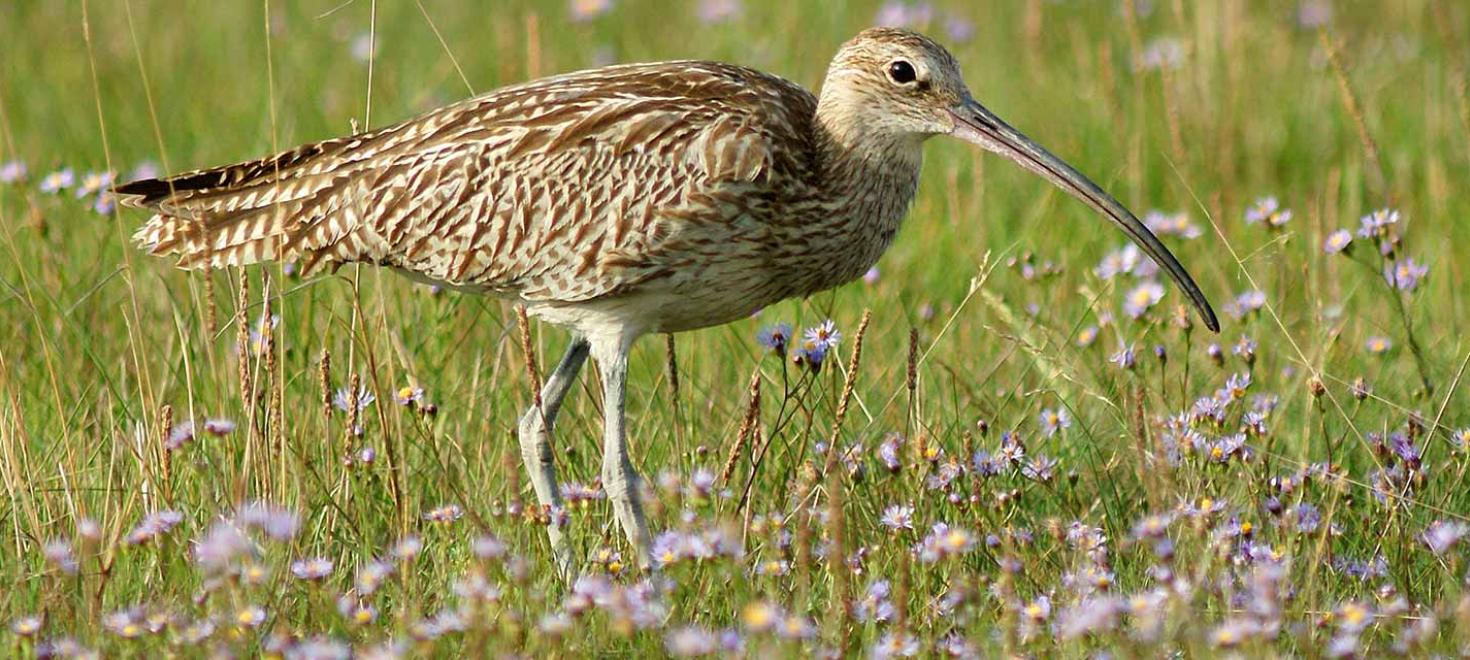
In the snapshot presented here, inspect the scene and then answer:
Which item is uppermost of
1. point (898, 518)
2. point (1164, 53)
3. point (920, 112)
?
point (920, 112)

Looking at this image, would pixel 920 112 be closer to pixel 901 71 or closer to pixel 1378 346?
pixel 901 71

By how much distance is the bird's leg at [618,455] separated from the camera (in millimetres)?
5645

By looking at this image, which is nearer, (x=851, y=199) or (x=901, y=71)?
(x=851, y=199)

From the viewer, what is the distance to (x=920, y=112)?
6.07m

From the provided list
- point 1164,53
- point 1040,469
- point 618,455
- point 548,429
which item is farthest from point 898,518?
point 1164,53

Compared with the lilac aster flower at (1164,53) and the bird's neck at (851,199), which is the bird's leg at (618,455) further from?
the lilac aster flower at (1164,53)

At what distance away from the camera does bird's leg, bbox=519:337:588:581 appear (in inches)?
236

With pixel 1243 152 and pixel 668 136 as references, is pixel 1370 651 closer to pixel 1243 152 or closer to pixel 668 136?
pixel 668 136

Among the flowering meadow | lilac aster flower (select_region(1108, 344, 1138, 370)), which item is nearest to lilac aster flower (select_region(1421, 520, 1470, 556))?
the flowering meadow

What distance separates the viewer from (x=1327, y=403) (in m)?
Result: 6.45

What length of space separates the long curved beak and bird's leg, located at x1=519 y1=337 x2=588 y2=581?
1.23 meters

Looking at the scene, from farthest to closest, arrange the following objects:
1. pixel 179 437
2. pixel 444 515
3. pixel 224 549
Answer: pixel 179 437 < pixel 444 515 < pixel 224 549

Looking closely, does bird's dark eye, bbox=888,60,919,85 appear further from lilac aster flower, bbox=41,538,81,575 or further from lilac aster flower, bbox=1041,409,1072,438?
lilac aster flower, bbox=41,538,81,575

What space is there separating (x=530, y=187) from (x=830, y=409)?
3.23 feet
